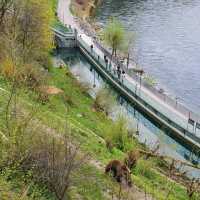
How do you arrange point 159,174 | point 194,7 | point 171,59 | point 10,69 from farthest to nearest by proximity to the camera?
1. point 194,7
2. point 171,59
3. point 10,69
4. point 159,174

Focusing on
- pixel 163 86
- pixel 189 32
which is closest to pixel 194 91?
pixel 163 86

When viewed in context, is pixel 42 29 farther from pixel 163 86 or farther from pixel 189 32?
pixel 189 32

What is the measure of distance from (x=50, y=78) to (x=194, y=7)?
40918 mm

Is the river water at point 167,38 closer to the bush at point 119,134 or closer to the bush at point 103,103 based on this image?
the bush at point 103,103

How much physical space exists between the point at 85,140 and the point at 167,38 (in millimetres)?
40070

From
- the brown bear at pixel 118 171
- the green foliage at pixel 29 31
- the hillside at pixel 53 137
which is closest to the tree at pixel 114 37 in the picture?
the hillside at pixel 53 137

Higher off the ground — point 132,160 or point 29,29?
point 29,29

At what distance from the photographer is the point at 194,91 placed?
49188 mm

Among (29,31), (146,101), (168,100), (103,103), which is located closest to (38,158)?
(103,103)

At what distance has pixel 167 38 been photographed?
64.4m

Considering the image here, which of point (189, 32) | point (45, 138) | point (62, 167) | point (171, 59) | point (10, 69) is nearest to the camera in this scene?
point (62, 167)

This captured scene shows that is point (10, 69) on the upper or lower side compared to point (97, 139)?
upper

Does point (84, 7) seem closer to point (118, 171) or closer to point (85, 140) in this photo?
point (85, 140)

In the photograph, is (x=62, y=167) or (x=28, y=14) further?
(x=28, y=14)
